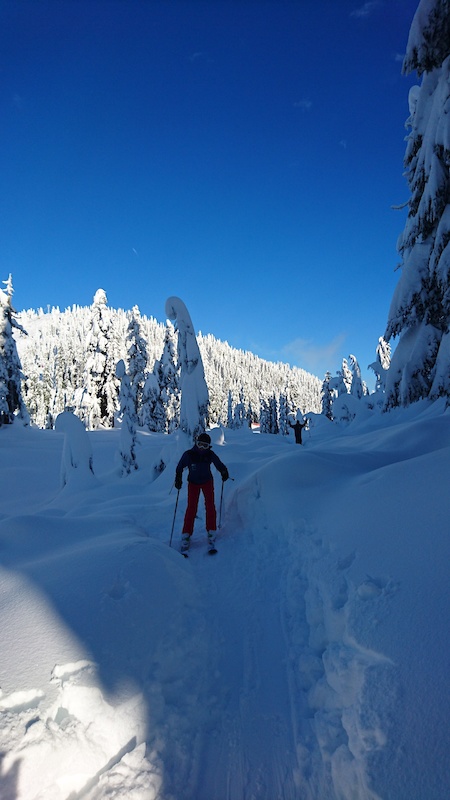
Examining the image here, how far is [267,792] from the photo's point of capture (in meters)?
2.08

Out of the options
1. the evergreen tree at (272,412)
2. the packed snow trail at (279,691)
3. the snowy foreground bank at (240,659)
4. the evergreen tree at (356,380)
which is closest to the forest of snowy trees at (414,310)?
the snowy foreground bank at (240,659)

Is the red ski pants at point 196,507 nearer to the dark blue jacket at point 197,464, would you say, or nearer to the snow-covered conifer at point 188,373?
the dark blue jacket at point 197,464

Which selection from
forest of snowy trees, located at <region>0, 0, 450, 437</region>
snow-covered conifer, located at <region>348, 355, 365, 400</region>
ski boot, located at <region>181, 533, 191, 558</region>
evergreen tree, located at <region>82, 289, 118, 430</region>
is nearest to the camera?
ski boot, located at <region>181, 533, 191, 558</region>

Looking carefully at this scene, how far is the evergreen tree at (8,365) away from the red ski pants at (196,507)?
2204 cm

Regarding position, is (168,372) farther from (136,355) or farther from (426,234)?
(426,234)

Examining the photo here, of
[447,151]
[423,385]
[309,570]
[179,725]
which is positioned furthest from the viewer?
[423,385]

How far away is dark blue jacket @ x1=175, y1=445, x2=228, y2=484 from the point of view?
20.9 ft

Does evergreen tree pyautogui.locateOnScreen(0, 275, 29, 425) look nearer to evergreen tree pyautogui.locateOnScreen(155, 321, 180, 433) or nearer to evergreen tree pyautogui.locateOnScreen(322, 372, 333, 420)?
evergreen tree pyautogui.locateOnScreen(155, 321, 180, 433)

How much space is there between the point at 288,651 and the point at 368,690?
103 cm

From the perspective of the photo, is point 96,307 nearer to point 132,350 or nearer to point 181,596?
point 132,350

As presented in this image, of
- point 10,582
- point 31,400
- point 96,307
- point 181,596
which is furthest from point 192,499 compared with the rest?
point 31,400

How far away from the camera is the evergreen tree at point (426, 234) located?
5.96 metres

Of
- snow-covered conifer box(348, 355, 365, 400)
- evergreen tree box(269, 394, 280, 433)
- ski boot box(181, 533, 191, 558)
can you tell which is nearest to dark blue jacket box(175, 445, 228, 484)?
ski boot box(181, 533, 191, 558)

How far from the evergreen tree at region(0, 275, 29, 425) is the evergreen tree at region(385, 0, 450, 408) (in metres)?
23.7
